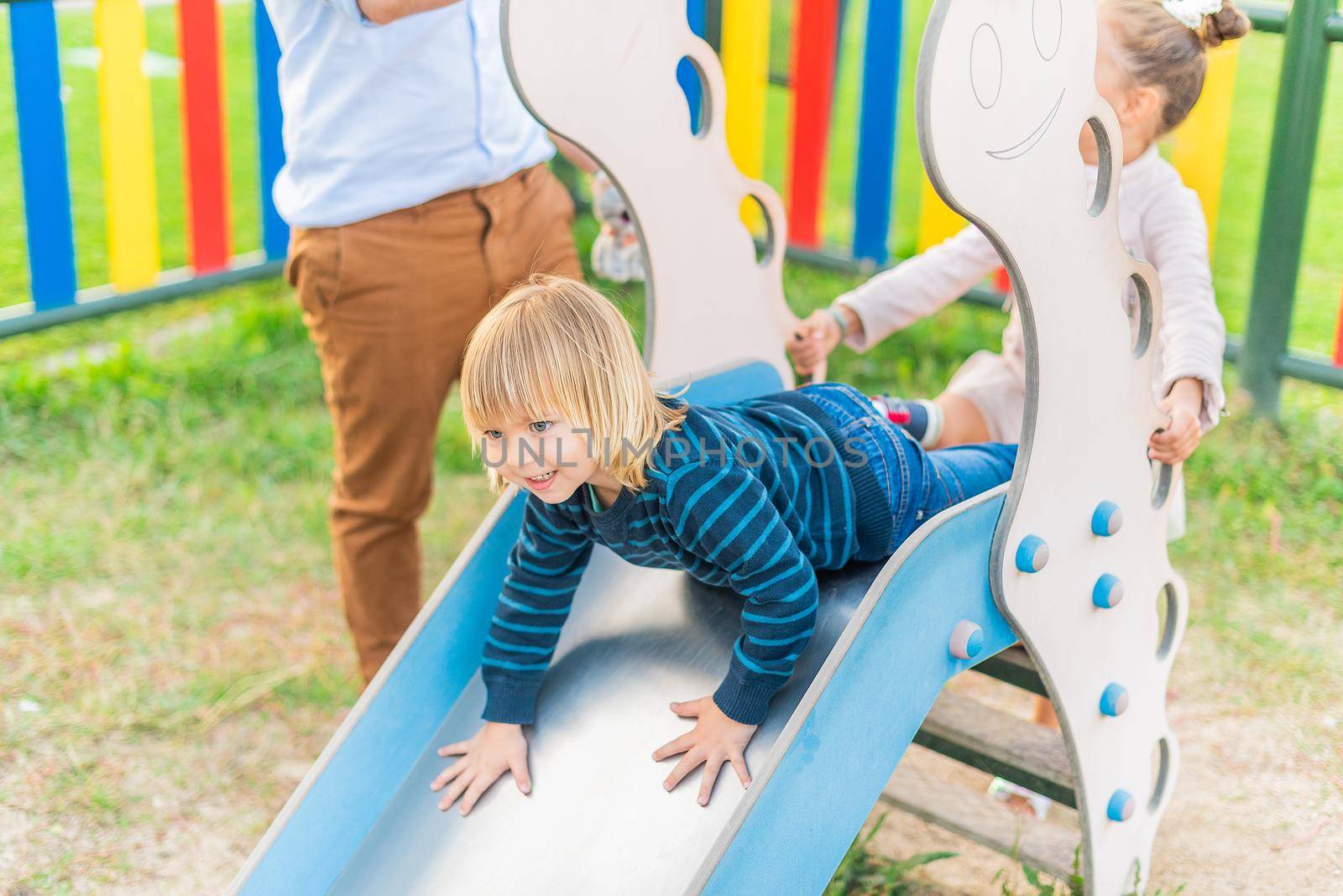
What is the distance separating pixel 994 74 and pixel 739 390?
0.75m

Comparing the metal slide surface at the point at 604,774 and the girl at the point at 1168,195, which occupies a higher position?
the girl at the point at 1168,195

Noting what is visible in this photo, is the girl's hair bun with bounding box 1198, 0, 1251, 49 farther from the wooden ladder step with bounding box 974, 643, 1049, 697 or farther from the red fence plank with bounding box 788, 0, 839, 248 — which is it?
the red fence plank with bounding box 788, 0, 839, 248

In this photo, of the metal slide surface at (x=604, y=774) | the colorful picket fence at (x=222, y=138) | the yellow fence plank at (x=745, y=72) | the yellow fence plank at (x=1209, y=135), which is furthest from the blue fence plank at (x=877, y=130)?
the metal slide surface at (x=604, y=774)

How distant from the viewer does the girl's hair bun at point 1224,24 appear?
1.77m

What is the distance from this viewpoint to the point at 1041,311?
4.83ft

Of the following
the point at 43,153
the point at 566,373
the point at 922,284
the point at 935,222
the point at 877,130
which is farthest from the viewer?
the point at 877,130

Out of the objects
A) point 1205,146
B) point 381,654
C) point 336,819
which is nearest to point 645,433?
point 336,819

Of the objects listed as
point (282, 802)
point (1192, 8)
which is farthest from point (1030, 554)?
point (282, 802)

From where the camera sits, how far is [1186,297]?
1788mm

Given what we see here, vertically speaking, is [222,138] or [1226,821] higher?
[222,138]

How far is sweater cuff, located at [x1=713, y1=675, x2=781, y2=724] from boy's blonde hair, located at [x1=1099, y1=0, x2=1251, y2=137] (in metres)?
0.86

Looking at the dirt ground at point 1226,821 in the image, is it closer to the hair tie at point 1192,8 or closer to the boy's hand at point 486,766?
the boy's hand at point 486,766

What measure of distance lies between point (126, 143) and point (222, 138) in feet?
0.84

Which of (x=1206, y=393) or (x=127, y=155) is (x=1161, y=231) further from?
(x=127, y=155)
